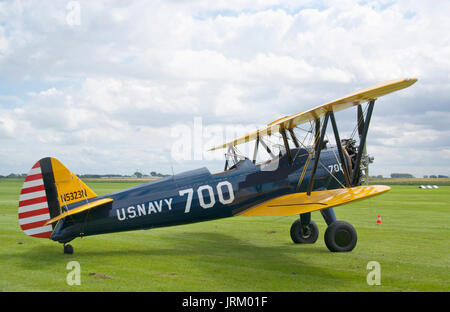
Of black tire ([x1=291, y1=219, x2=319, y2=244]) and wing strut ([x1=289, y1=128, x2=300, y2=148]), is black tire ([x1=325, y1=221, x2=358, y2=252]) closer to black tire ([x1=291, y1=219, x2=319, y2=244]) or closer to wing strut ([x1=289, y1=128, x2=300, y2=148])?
black tire ([x1=291, y1=219, x2=319, y2=244])

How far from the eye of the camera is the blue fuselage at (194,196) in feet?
24.0

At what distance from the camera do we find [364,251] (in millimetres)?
7762

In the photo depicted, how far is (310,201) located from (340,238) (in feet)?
3.38

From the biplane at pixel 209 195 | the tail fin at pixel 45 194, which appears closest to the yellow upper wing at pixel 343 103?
the biplane at pixel 209 195

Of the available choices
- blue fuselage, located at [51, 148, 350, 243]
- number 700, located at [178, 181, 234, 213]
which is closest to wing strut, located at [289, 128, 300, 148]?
blue fuselage, located at [51, 148, 350, 243]

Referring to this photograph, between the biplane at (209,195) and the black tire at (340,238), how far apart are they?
0.06ft

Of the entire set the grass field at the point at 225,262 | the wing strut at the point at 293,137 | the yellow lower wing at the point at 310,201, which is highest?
the wing strut at the point at 293,137

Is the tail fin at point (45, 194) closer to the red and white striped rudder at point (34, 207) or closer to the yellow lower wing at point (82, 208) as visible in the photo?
the red and white striped rudder at point (34, 207)

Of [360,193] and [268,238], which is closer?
[360,193]

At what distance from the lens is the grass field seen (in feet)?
17.5

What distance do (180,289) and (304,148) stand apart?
483 centimetres
